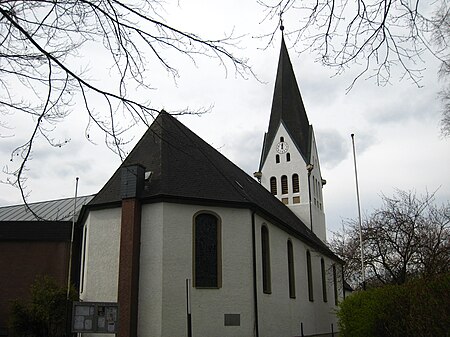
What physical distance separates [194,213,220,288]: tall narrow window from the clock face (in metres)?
18.8

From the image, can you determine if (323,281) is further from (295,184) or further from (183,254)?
(183,254)

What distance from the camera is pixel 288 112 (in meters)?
40.1

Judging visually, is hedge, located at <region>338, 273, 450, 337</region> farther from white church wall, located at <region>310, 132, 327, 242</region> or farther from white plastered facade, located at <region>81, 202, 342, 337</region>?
white church wall, located at <region>310, 132, 327, 242</region>

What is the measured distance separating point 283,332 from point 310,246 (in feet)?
28.3

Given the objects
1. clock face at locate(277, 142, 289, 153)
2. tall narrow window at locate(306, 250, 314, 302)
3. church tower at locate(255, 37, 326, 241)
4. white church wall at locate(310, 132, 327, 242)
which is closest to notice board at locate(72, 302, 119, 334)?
tall narrow window at locate(306, 250, 314, 302)

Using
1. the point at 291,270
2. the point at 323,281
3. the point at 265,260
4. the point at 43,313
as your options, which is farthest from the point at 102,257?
the point at 323,281

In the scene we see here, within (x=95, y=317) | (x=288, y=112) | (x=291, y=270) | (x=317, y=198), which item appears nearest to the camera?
(x=95, y=317)

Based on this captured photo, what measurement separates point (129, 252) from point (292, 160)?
21.2 meters

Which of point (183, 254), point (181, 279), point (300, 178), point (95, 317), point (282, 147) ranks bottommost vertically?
point (95, 317)

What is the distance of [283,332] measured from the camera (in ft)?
75.9

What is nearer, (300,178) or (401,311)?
(401,311)

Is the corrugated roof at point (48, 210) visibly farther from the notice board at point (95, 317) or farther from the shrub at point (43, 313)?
the notice board at point (95, 317)

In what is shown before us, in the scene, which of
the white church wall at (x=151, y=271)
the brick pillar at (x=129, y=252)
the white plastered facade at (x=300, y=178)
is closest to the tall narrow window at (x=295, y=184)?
the white plastered facade at (x=300, y=178)

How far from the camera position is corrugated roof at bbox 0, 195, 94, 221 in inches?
1257
